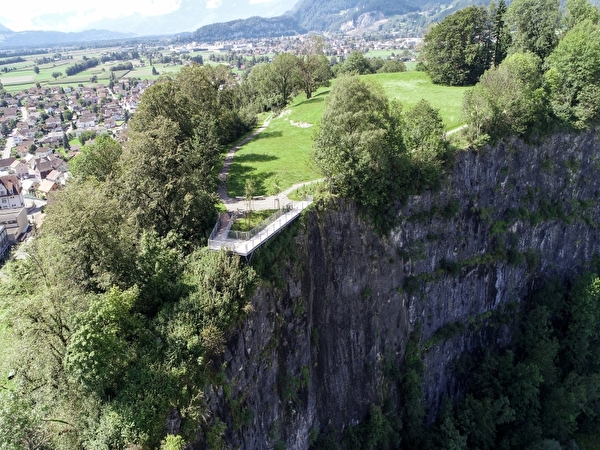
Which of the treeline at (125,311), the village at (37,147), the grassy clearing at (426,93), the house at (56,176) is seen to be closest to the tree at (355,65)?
the village at (37,147)

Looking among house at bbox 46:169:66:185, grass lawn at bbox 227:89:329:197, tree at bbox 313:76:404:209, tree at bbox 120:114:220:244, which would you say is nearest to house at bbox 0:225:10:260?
house at bbox 46:169:66:185

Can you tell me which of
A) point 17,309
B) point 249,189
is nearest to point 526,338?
point 249,189

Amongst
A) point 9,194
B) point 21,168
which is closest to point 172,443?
point 9,194

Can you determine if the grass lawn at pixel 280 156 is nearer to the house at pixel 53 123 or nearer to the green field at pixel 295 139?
the green field at pixel 295 139

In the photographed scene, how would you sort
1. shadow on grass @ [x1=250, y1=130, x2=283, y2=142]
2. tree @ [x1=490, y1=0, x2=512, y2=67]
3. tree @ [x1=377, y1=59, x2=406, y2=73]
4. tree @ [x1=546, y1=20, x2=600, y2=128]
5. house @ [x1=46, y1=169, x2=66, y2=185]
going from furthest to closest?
house @ [x1=46, y1=169, x2=66, y2=185], tree @ [x1=377, y1=59, x2=406, y2=73], tree @ [x1=490, y1=0, x2=512, y2=67], shadow on grass @ [x1=250, y1=130, x2=283, y2=142], tree @ [x1=546, y1=20, x2=600, y2=128]

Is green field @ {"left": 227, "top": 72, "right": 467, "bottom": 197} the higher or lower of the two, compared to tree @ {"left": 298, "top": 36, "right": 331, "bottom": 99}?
lower

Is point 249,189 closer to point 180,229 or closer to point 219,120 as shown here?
point 180,229

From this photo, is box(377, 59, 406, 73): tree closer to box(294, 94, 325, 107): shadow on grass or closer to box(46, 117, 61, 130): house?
box(294, 94, 325, 107): shadow on grass
